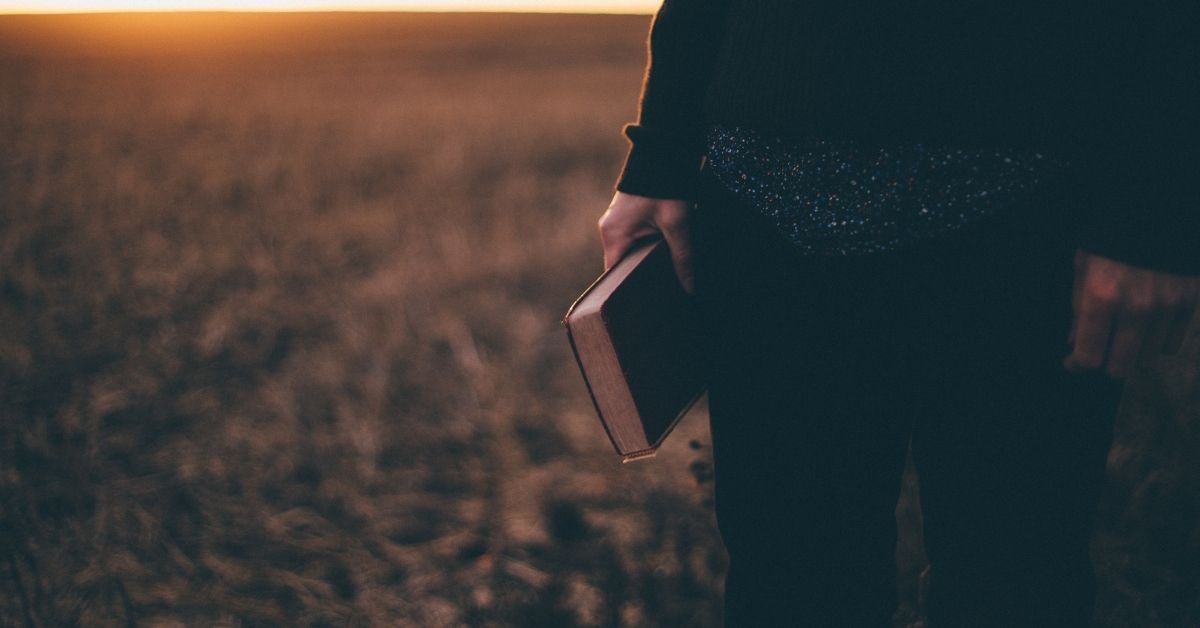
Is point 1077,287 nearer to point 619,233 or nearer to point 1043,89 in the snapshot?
point 1043,89

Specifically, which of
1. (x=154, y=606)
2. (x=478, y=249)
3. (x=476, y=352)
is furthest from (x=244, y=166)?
(x=154, y=606)

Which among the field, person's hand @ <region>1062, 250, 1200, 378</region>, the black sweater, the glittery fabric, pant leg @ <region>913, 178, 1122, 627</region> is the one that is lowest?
the field

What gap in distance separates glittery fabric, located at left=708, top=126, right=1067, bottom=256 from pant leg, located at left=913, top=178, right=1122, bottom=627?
5 centimetres

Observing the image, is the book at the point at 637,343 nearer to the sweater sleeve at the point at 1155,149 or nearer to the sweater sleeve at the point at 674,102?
the sweater sleeve at the point at 674,102

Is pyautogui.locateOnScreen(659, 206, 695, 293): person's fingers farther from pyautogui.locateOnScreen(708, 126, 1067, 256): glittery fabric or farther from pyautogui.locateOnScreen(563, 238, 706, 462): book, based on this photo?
pyautogui.locateOnScreen(708, 126, 1067, 256): glittery fabric

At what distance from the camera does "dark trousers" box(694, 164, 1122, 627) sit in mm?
651

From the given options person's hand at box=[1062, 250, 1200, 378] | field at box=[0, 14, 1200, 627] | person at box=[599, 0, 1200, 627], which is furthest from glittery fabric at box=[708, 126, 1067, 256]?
field at box=[0, 14, 1200, 627]

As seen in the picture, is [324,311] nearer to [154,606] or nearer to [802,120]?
[154,606]

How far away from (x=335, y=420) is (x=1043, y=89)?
226 centimetres

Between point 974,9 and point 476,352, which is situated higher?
point 974,9

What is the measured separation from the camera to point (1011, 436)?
690mm

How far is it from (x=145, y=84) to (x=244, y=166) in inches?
184

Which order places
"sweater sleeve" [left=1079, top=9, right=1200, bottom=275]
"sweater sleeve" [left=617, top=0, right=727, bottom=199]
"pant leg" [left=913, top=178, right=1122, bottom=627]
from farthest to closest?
"sweater sleeve" [left=617, top=0, right=727, bottom=199] → "pant leg" [left=913, top=178, right=1122, bottom=627] → "sweater sleeve" [left=1079, top=9, right=1200, bottom=275]

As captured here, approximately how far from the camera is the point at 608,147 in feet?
21.5
